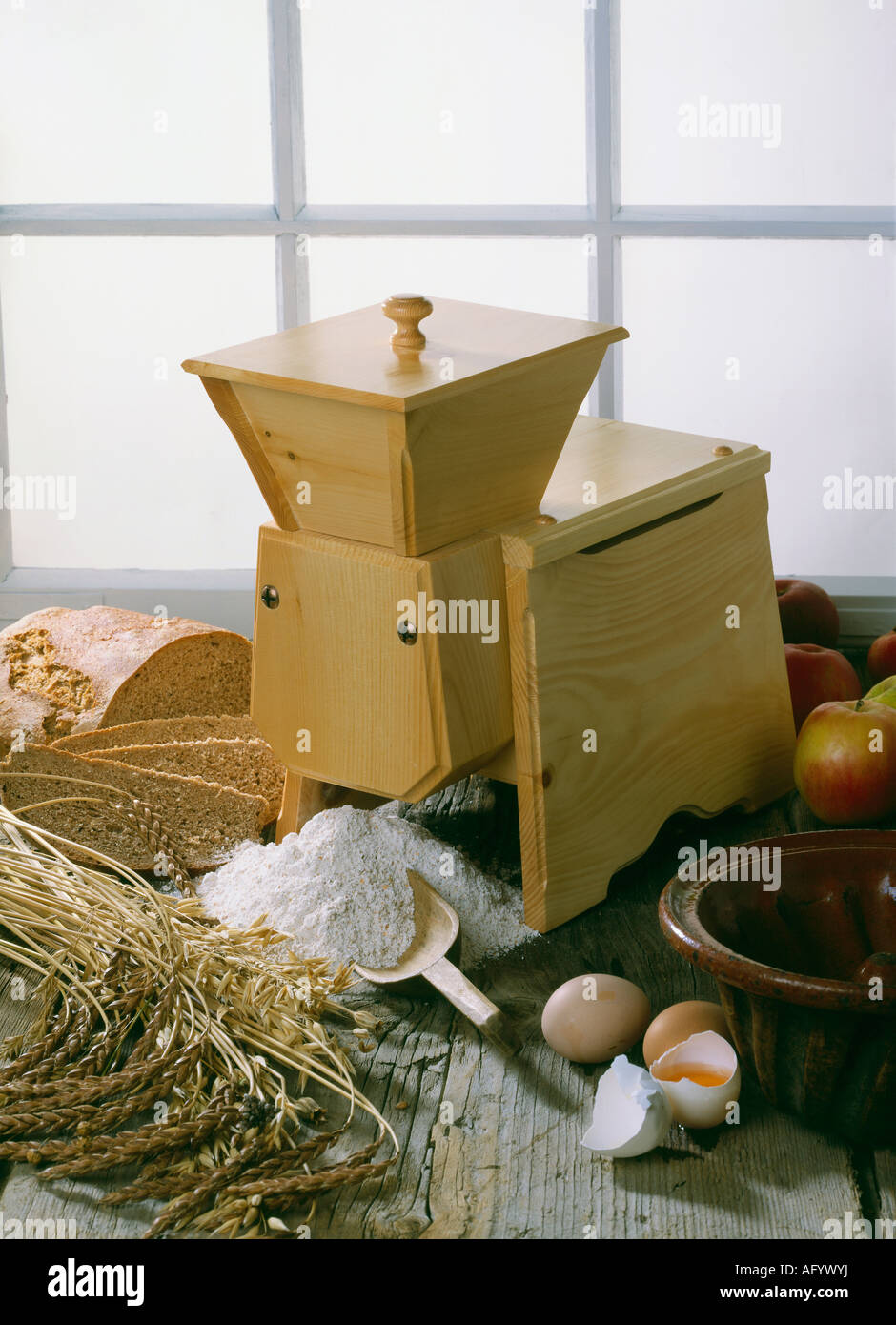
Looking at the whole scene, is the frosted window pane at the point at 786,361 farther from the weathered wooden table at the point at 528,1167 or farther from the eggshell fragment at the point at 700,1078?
the eggshell fragment at the point at 700,1078

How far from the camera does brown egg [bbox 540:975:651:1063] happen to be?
146 cm

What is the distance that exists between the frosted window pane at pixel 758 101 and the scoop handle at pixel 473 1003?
5.09ft

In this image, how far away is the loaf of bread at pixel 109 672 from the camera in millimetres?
2123

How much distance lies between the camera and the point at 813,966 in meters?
1.45

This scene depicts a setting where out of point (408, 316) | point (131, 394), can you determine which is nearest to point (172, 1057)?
point (408, 316)

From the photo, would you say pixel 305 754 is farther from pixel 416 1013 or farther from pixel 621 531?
pixel 621 531

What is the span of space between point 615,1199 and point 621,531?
2.60 feet

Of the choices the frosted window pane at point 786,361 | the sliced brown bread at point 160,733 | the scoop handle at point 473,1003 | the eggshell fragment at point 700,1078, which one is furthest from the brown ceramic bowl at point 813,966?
the frosted window pane at point 786,361

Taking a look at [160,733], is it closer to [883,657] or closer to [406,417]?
[406,417]

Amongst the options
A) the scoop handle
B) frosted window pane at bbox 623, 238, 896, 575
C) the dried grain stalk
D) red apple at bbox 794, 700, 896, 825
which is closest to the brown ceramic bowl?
the scoop handle

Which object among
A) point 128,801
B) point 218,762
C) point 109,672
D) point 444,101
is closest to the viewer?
point 128,801

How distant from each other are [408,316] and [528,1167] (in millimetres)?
897

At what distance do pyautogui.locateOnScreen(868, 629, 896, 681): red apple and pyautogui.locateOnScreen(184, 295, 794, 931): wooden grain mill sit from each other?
24.6 inches

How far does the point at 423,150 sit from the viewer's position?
2572mm
